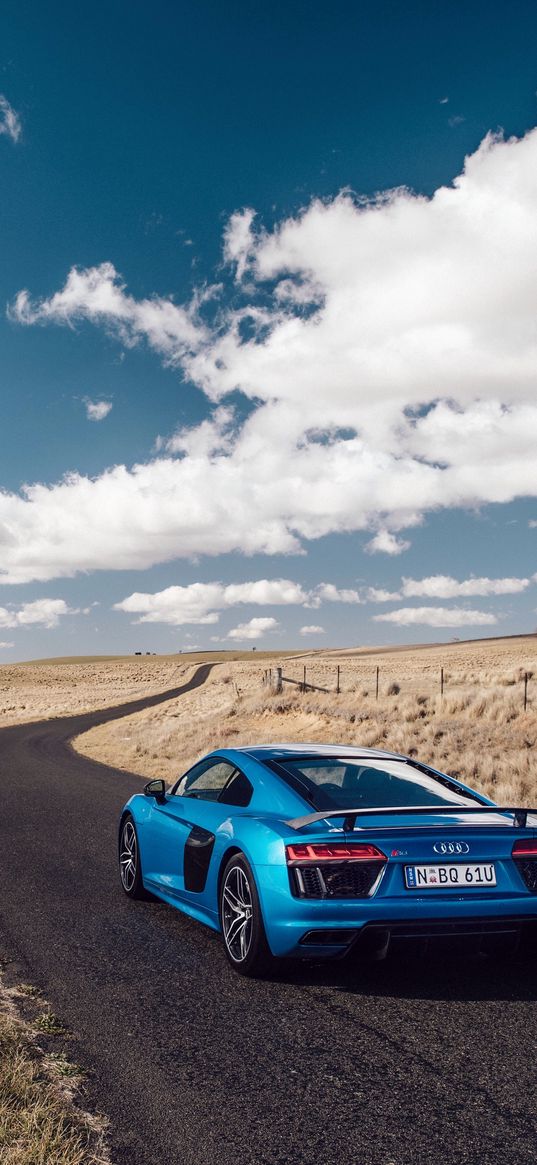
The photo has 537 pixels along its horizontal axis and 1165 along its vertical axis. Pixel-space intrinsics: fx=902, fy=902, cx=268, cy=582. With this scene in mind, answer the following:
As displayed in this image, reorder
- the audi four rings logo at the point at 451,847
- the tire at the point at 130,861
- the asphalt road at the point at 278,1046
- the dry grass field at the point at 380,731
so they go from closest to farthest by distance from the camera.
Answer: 1. the asphalt road at the point at 278,1046
2. the audi four rings logo at the point at 451,847
3. the tire at the point at 130,861
4. the dry grass field at the point at 380,731

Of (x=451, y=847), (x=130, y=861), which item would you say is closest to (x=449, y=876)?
(x=451, y=847)

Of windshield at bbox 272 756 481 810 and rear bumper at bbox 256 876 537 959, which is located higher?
windshield at bbox 272 756 481 810

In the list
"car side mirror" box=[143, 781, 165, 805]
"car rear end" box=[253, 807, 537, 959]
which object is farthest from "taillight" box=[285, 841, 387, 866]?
"car side mirror" box=[143, 781, 165, 805]

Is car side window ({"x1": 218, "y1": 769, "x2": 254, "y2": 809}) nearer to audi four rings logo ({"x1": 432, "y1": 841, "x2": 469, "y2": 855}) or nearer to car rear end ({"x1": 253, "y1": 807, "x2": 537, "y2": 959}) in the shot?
car rear end ({"x1": 253, "y1": 807, "x2": 537, "y2": 959})

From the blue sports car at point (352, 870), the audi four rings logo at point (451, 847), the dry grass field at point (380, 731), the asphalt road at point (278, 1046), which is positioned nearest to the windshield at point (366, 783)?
the blue sports car at point (352, 870)

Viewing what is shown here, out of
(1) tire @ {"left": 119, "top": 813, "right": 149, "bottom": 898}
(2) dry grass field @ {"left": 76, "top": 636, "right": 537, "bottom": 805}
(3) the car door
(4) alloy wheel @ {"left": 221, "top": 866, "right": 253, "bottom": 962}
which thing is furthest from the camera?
(2) dry grass field @ {"left": 76, "top": 636, "right": 537, "bottom": 805}

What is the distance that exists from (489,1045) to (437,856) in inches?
35.1

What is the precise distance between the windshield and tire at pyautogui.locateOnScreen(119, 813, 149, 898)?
1.76 metres

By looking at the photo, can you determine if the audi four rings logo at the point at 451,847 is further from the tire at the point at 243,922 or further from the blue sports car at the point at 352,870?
the tire at the point at 243,922

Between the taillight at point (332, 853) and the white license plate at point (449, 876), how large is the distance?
0.19 meters

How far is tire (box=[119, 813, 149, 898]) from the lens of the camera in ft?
22.2

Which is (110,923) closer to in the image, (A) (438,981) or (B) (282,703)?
(A) (438,981)

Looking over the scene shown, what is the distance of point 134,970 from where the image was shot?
5.10 meters

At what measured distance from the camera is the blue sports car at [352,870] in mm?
4492
